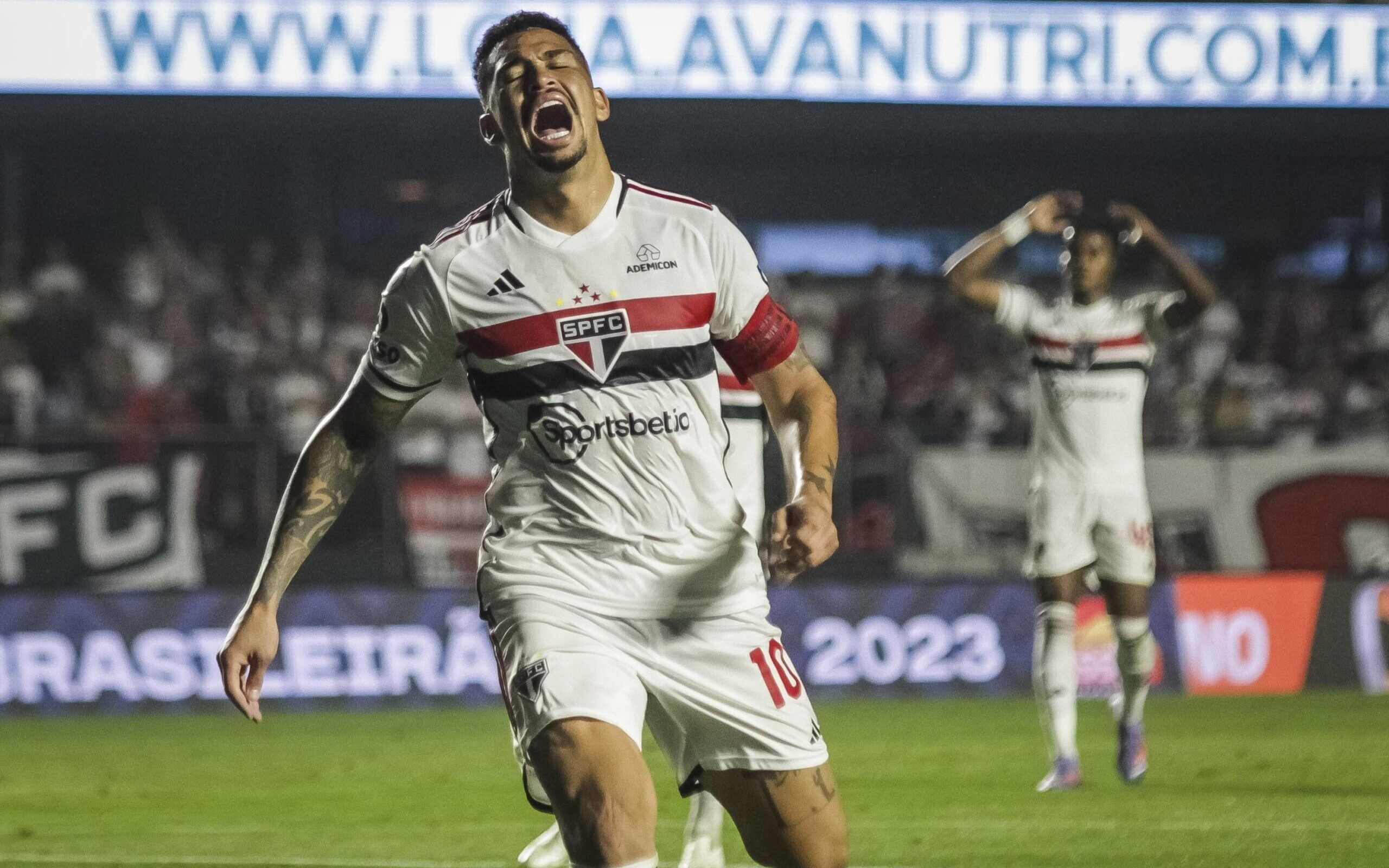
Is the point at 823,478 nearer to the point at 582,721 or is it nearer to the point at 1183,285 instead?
the point at 582,721

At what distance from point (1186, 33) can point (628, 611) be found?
13.6m

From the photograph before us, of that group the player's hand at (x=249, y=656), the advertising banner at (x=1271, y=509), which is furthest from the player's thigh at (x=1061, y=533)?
the player's hand at (x=249, y=656)

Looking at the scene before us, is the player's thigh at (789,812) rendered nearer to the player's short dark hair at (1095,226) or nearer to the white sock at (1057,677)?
the white sock at (1057,677)

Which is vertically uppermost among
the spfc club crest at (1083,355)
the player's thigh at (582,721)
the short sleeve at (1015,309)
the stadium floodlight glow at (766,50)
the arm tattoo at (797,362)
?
the stadium floodlight glow at (766,50)

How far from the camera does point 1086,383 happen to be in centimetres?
845

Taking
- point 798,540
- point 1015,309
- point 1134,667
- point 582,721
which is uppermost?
point 1015,309

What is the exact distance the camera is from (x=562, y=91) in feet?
12.4

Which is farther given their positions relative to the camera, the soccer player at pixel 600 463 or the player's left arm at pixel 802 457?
the soccer player at pixel 600 463

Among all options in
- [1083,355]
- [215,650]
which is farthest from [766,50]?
[1083,355]

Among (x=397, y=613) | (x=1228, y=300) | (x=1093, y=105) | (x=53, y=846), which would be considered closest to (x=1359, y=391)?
(x=1228, y=300)

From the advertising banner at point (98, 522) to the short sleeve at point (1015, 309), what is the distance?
5.76 metres

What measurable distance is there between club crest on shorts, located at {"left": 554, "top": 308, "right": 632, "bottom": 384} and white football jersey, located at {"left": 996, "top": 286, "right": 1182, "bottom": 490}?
4.88m

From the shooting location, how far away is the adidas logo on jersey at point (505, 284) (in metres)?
3.82

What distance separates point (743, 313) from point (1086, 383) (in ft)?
15.8
